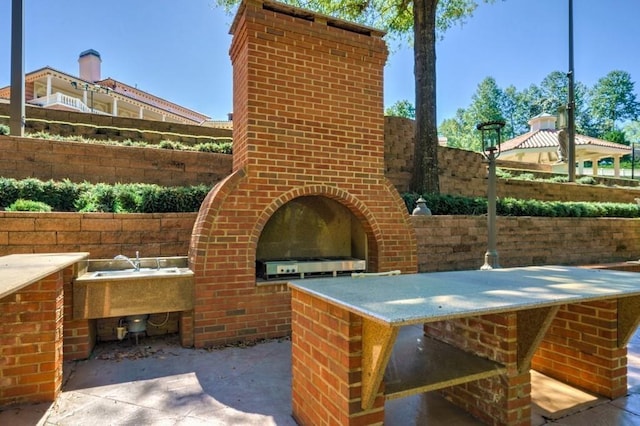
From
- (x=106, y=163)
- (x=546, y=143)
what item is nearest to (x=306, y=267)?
(x=106, y=163)

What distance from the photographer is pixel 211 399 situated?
2.61 meters

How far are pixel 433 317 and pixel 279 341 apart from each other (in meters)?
2.80

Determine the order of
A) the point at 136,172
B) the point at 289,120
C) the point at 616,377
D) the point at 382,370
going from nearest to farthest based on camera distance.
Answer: the point at 382,370 < the point at 616,377 < the point at 289,120 < the point at 136,172

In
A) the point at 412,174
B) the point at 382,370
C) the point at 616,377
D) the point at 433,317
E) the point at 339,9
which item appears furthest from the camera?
the point at 339,9

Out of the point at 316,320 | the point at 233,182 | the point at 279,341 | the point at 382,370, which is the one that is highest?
the point at 233,182

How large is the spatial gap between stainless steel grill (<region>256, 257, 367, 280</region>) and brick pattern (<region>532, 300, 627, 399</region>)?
2.11 metres

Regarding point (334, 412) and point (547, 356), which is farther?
point (547, 356)

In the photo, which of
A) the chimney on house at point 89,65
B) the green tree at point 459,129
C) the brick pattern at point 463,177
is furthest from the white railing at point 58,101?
the green tree at point 459,129

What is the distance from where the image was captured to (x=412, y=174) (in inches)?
308

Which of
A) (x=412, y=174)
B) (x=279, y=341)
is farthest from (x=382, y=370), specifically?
(x=412, y=174)

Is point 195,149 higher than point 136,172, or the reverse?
point 195,149

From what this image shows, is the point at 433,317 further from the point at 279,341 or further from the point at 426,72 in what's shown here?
the point at 426,72

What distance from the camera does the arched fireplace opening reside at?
14.4ft

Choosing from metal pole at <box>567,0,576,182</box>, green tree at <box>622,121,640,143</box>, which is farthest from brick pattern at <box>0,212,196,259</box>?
green tree at <box>622,121,640,143</box>
